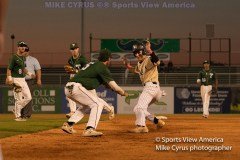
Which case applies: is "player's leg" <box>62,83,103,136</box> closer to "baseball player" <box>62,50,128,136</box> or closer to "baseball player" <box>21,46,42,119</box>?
"baseball player" <box>62,50,128,136</box>

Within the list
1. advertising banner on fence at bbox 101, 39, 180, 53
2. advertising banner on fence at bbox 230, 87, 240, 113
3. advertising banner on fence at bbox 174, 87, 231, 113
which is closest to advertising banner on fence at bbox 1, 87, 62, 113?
advertising banner on fence at bbox 174, 87, 231, 113

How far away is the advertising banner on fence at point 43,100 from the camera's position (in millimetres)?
29681

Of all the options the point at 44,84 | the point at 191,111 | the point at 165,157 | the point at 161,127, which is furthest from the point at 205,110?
the point at 165,157

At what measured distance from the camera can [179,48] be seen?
135 ft

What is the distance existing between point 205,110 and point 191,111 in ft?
24.0

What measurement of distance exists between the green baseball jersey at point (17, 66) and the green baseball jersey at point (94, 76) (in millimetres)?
6140

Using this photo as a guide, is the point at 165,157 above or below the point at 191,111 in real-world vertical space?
above

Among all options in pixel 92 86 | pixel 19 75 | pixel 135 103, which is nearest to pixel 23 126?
pixel 19 75

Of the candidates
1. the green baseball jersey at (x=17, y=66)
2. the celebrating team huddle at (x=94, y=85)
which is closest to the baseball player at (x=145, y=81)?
the celebrating team huddle at (x=94, y=85)

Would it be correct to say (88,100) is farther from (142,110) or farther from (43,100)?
(43,100)

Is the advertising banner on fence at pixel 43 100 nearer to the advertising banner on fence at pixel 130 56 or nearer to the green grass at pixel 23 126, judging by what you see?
the advertising banner on fence at pixel 130 56

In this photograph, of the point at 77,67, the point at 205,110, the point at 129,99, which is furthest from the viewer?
the point at 129,99

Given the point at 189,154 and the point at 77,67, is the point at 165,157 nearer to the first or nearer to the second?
the point at 189,154

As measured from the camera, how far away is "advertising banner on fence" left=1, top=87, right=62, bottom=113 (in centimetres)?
2968
